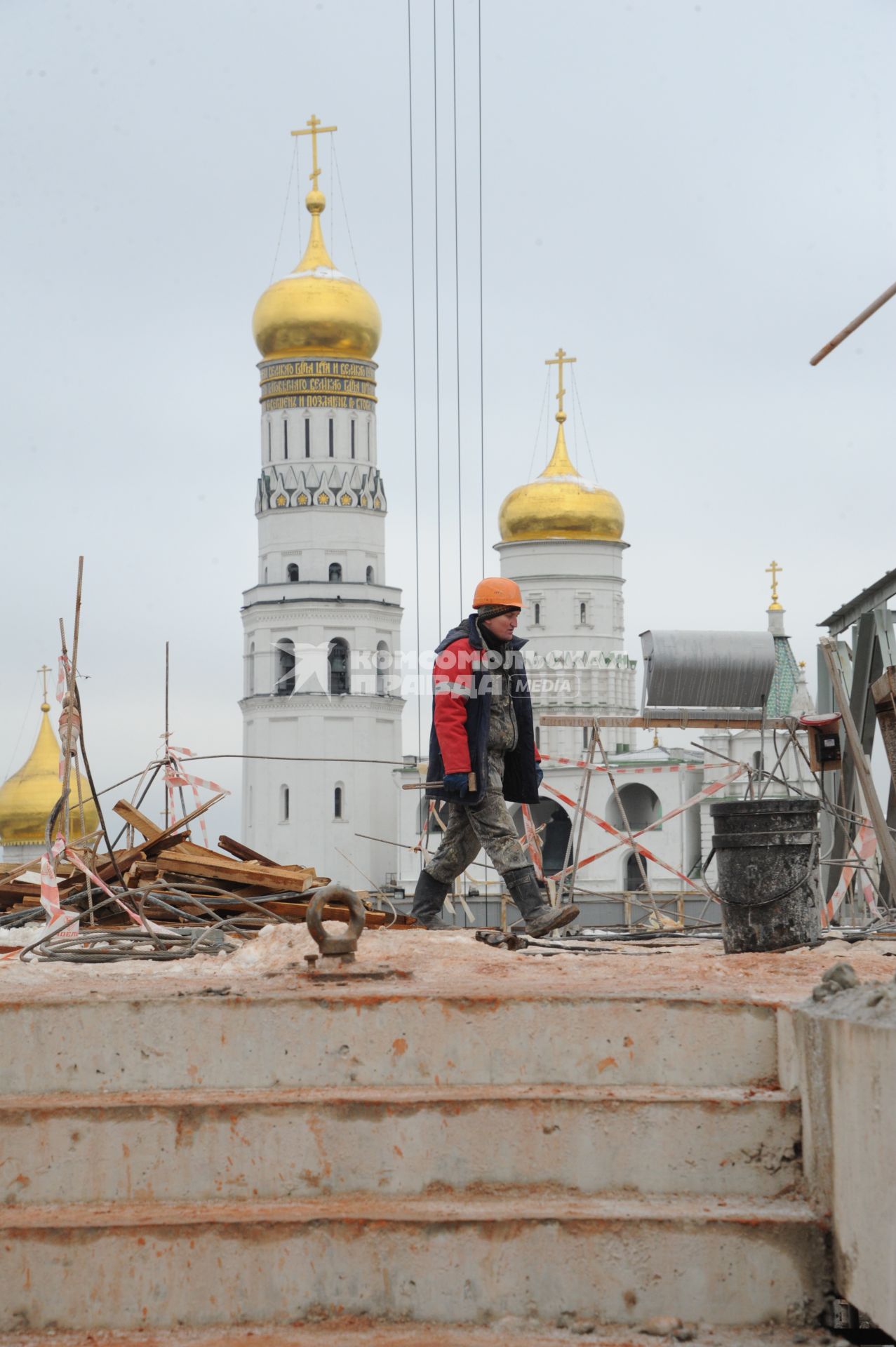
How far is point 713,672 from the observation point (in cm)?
1852

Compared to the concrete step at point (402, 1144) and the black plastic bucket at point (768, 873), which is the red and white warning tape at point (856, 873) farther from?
the concrete step at point (402, 1144)

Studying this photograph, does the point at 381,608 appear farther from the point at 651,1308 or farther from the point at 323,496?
the point at 651,1308

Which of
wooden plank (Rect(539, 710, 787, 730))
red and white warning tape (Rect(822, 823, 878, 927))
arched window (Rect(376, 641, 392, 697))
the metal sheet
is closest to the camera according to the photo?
red and white warning tape (Rect(822, 823, 878, 927))

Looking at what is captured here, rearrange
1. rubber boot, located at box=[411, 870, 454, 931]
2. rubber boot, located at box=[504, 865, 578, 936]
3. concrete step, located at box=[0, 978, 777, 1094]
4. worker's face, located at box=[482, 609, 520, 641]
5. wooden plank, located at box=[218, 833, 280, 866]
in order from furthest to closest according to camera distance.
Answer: wooden plank, located at box=[218, 833, 280, 866] → rubber boot, located at box=[411, 870, 454, 931] → worker's face, located at box=[482, 609, 520, 641] → rubber boot, located at box=[504, 865, 578, 936] → concrete step, located at box=[0, 978, 777, 1094]

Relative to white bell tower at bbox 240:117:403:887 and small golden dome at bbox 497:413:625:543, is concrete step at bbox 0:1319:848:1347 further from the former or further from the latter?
small golden dome at bbox 497:413:625:543

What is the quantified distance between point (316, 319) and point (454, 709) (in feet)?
179

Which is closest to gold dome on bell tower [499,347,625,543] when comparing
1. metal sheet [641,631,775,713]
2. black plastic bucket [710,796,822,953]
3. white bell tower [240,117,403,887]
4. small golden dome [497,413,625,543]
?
small golden dome [497,413,625,543]

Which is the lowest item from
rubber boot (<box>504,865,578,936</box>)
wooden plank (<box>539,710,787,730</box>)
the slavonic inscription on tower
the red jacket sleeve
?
rubber boot (<box>504,865,578,936</box>)

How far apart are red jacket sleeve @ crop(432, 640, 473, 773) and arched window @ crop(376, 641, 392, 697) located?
55.3 metres

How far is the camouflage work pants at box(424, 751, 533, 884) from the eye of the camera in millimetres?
8086

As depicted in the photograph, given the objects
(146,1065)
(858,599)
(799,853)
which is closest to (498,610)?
(799,853)

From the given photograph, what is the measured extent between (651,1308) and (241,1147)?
3.76 ft

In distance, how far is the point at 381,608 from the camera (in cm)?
6356

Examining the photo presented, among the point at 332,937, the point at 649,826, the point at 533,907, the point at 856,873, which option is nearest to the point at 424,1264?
the point at 332,937
